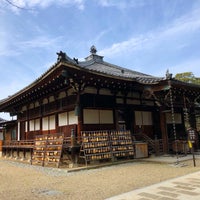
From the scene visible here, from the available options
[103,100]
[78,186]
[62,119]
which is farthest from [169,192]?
[62,119]

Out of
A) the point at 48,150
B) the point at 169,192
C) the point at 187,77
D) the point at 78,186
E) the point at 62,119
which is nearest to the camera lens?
the point at 169,192

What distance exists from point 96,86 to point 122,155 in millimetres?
3470

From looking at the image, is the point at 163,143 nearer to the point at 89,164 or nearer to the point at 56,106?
the point at 89,164

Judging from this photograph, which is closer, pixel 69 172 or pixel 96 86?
pixel 69 172

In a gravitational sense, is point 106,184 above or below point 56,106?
below

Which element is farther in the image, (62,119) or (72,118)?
(62,119)

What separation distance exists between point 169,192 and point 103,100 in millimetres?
6709

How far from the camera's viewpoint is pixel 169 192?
4469mm

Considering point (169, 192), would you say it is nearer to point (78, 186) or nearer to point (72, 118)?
point (78, 186)

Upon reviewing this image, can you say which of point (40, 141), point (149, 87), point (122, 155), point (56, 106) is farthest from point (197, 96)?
point (40, 141)

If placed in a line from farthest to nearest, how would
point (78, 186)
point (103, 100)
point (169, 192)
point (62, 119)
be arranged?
point (62, 119) → point (103, 100) → point (78, 186) → point (169, 192)

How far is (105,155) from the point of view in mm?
8953

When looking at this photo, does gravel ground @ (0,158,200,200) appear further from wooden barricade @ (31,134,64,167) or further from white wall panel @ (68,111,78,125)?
white wall panel @ (68,111,78,125)

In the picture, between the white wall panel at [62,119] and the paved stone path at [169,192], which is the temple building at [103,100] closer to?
the white wall panel at [62,119]
